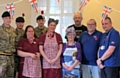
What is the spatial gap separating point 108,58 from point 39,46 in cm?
108

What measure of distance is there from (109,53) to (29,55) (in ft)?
4.02

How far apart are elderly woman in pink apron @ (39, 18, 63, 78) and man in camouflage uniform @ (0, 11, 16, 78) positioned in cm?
49

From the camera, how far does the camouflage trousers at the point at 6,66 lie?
333cm

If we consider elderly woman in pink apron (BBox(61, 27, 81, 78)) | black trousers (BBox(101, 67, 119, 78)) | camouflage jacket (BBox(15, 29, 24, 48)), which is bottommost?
black trousers (BBox(101, 67, 119, 78))

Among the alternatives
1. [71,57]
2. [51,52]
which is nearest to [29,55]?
[51,52]

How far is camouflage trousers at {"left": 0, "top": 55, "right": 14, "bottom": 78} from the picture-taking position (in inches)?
131

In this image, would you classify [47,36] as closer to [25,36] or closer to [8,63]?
[25,36]

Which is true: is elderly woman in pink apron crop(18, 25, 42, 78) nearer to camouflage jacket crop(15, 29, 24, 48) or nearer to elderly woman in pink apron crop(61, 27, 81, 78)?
camouflage jacket crop(15, 29, 24, 48)

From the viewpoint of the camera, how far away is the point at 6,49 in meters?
3.36

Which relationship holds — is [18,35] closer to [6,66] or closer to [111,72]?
[6,66]

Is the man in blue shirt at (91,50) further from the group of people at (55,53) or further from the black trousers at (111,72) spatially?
the black trousers at (111,72)

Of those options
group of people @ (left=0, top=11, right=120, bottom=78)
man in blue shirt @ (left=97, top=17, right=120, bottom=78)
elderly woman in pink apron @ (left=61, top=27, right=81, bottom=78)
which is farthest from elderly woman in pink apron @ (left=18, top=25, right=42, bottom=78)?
man in blue shirt @ (left=97, top=17, right=120, bottom=78)

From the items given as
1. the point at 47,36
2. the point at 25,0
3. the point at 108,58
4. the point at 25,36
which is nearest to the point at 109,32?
the point at 108,58

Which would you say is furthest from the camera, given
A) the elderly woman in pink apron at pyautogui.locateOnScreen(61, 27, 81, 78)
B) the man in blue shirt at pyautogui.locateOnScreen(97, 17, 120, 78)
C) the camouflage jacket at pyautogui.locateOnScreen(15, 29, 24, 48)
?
the camouflage jacket at pyautogui.locateOnScreen(15, 29, 24, 48)
